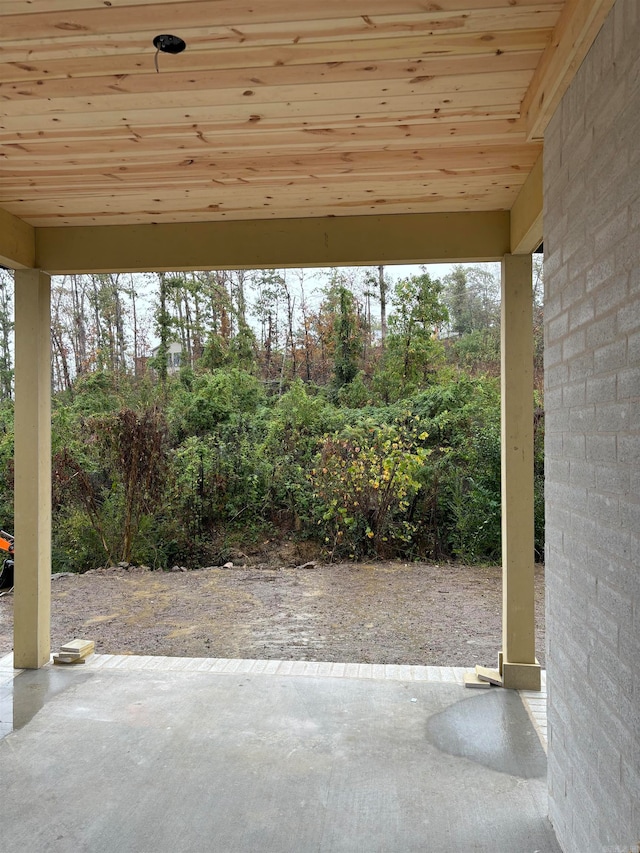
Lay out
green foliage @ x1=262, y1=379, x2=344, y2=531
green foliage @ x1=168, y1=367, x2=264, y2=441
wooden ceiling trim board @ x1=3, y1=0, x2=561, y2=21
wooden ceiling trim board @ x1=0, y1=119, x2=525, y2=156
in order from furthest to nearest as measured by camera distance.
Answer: green foliage @ x1=168, y1=367, x2=264, y2=441, green foliage @ x1=262, y1=379, x2=344, y2=531, wooden ceiling trim board @ x1=0, y1=119, x2=525, y2=156, wooden ceiling trim board @ x1=3, y1=0, x2=561, y2=21

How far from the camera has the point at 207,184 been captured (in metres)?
3.60

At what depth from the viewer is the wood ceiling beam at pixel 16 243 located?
Answer: 406 cm

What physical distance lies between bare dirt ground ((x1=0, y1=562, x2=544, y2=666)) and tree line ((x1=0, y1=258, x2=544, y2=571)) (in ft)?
1.88

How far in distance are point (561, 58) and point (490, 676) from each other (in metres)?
3.40

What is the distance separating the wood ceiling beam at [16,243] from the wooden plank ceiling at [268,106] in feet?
0.42

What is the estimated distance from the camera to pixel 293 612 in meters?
6.25

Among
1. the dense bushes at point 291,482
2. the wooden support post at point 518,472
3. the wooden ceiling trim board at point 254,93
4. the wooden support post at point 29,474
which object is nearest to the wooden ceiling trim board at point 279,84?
the wooden ceiling trim board at point 254,93

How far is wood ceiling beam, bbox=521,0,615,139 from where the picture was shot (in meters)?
1.94

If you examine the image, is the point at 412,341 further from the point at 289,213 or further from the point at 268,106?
the point at 268,106

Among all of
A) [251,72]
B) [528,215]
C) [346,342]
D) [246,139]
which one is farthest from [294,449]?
[251,72]

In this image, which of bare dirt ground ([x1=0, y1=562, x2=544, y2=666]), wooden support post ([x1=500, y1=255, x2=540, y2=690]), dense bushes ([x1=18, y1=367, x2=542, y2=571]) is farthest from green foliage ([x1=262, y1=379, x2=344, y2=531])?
wooden support post ([x1=500, y1=255, x2=540, y2=690])

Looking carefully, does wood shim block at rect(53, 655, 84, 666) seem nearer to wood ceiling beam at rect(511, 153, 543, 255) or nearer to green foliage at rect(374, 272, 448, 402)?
wood ceiling beam at rect(511, 153, 543, 255)

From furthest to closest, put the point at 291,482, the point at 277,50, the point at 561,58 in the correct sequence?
1. the point at 291,482
2. the point at 277,50
3. the point at 561,58

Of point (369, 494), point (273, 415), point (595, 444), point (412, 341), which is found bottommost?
point (369, 494)
